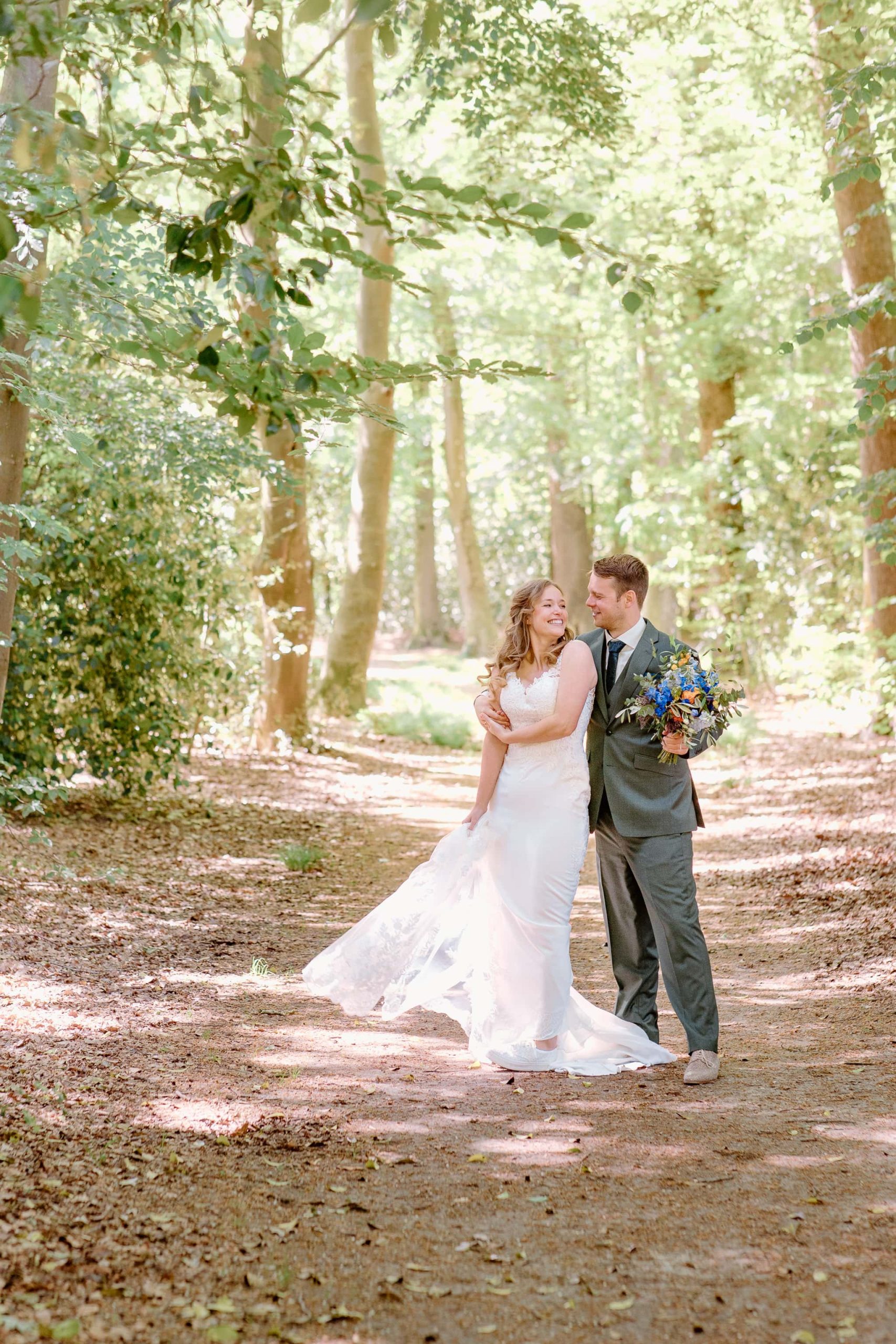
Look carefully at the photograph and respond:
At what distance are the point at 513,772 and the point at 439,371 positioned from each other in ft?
6.36

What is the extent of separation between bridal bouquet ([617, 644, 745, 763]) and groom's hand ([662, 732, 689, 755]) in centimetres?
1

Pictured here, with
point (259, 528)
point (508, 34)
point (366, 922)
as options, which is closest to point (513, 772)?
point (366, 922)

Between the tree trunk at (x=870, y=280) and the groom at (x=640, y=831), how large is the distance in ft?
24.8

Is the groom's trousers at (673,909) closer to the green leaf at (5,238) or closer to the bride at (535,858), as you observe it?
the bride at (535,858)

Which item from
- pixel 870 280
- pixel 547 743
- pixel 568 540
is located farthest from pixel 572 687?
pixel 568 540

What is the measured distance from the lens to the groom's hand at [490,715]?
6.16 meters

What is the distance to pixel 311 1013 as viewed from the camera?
21.5ft

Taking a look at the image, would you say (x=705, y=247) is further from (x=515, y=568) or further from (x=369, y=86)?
(x=515, y=568)

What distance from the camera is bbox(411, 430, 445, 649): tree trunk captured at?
33562 millimetres

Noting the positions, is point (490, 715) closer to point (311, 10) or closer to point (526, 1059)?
point (526, 1059)

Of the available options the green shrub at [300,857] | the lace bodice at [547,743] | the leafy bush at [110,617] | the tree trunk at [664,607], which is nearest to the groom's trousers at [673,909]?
the lace bodice at [547,743]

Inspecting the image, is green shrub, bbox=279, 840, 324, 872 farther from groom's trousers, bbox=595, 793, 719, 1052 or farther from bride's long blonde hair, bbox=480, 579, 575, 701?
groom's trousers, bbox=595, 793, 719, 1052

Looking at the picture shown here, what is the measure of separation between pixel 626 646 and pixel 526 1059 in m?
1.91

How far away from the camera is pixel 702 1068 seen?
5492 mm
